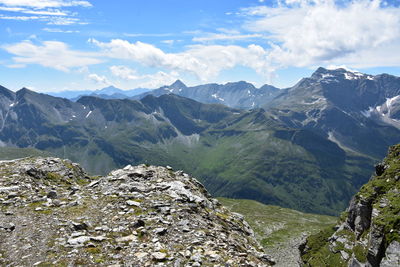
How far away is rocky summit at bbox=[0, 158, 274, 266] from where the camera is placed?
15.9 m

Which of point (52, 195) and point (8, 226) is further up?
point (52, 195)

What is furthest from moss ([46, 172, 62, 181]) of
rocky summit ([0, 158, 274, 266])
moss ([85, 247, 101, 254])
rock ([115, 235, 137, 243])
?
moss ([85, 247, 101, 254])

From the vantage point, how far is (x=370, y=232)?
46625mm

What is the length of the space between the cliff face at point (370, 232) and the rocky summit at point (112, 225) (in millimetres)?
27778

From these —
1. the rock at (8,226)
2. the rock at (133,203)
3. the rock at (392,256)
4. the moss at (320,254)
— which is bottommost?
the moss at (320,254)

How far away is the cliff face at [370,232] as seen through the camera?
4219 cm

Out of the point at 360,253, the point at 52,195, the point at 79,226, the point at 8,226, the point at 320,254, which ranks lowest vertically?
the point at 320,254

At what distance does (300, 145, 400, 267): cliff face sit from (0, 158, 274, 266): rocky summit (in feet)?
91.1

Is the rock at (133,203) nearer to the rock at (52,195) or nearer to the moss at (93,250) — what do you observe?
A: the moss at (93,250)

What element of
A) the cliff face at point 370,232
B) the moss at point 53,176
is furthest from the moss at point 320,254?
the moss at point 53,176


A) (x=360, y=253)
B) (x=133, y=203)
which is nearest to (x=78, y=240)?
(x=133, y=203)

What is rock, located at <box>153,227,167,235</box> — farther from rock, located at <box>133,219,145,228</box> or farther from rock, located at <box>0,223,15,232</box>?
rock, located at <box>0,223,15,232</box>

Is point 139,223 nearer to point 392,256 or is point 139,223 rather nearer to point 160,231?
point 160,231

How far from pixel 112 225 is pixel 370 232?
144 ft
